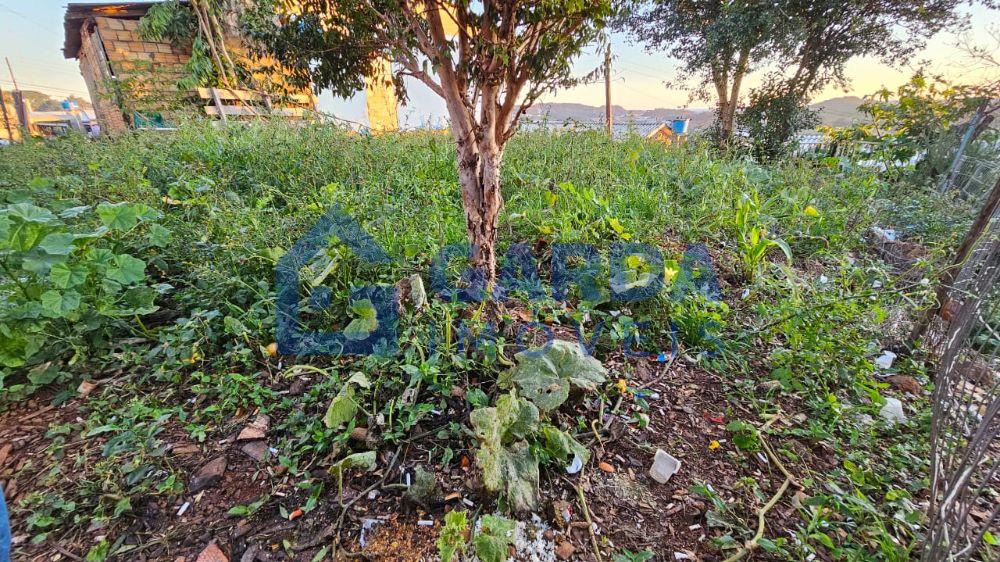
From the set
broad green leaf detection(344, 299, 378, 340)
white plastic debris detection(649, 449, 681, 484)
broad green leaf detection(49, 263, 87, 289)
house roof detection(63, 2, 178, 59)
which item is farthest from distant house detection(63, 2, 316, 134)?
white plastic debris detection(649, 449, 681, 484)

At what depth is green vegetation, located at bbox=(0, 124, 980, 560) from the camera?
114 centimetres

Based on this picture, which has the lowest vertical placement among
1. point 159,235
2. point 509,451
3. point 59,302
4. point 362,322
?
point 509,451

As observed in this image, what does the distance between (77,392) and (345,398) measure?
1127mm

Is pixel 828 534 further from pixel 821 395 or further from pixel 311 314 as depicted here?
pixel 311 314

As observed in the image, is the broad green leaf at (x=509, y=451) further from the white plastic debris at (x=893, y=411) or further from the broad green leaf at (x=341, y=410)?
the white plastic debris at (x=893, y=411)

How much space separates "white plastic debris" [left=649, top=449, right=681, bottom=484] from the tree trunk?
1.00 m

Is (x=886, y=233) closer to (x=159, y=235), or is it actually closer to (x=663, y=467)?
(x=663, y=467)

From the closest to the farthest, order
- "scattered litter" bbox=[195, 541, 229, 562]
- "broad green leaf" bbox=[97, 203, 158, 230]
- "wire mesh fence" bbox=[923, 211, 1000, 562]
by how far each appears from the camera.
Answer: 1. "wire mesh fence" bbox=[923, 211, 1000, 562]
2. "scattered litter" bbox=[195, 541, 229, 562]
3. "broad green leaf" bbox=[97, 203, 158, 230]

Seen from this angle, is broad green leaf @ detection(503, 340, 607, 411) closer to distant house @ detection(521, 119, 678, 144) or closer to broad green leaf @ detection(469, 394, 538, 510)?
broad green leaf @ detection(469, 394, 538, 510)

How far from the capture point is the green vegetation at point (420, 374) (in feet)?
3.76

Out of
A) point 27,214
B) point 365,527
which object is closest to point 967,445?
point 365,527

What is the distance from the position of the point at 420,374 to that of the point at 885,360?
7.17ft

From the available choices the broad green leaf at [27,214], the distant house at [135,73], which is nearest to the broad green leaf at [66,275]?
the broad green leaf at [27,214]

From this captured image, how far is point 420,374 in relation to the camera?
1429mm
